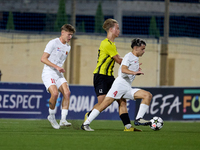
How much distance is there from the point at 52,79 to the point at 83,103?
500 cm

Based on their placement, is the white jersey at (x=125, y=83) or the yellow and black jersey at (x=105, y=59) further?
the yellow and black jersey at (x=105, y=59)

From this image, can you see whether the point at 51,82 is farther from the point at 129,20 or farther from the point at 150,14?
the point at 150,14

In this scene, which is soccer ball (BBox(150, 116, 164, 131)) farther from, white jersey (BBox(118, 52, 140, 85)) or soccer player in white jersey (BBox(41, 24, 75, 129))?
soccer player in white jersey (BBox(41, 24, 75, 129))

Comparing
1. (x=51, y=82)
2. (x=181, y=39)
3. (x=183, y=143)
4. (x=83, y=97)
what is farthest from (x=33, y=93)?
(x=181, y=39)

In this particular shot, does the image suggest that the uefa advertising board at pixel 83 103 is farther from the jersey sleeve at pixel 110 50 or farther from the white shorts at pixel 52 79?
the jersey sleeve at pixel 110 50

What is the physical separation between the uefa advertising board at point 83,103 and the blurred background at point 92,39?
15.5ft

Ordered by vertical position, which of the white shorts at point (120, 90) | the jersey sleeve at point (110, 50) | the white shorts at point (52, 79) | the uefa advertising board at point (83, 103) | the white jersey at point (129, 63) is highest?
the jersey sleeve at point (110, 50)

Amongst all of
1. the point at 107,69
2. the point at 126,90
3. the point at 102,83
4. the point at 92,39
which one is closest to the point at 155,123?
the point at 126,90

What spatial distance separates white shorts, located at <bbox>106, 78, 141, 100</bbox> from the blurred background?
10580 mm

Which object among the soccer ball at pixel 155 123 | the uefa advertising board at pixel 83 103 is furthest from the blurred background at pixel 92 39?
the soccer ball at pixel 155 123

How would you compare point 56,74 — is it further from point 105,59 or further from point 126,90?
point 126,90

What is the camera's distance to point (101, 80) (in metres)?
Result: 7.53

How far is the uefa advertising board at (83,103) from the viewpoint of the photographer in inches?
484

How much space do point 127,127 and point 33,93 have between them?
5.56 m
